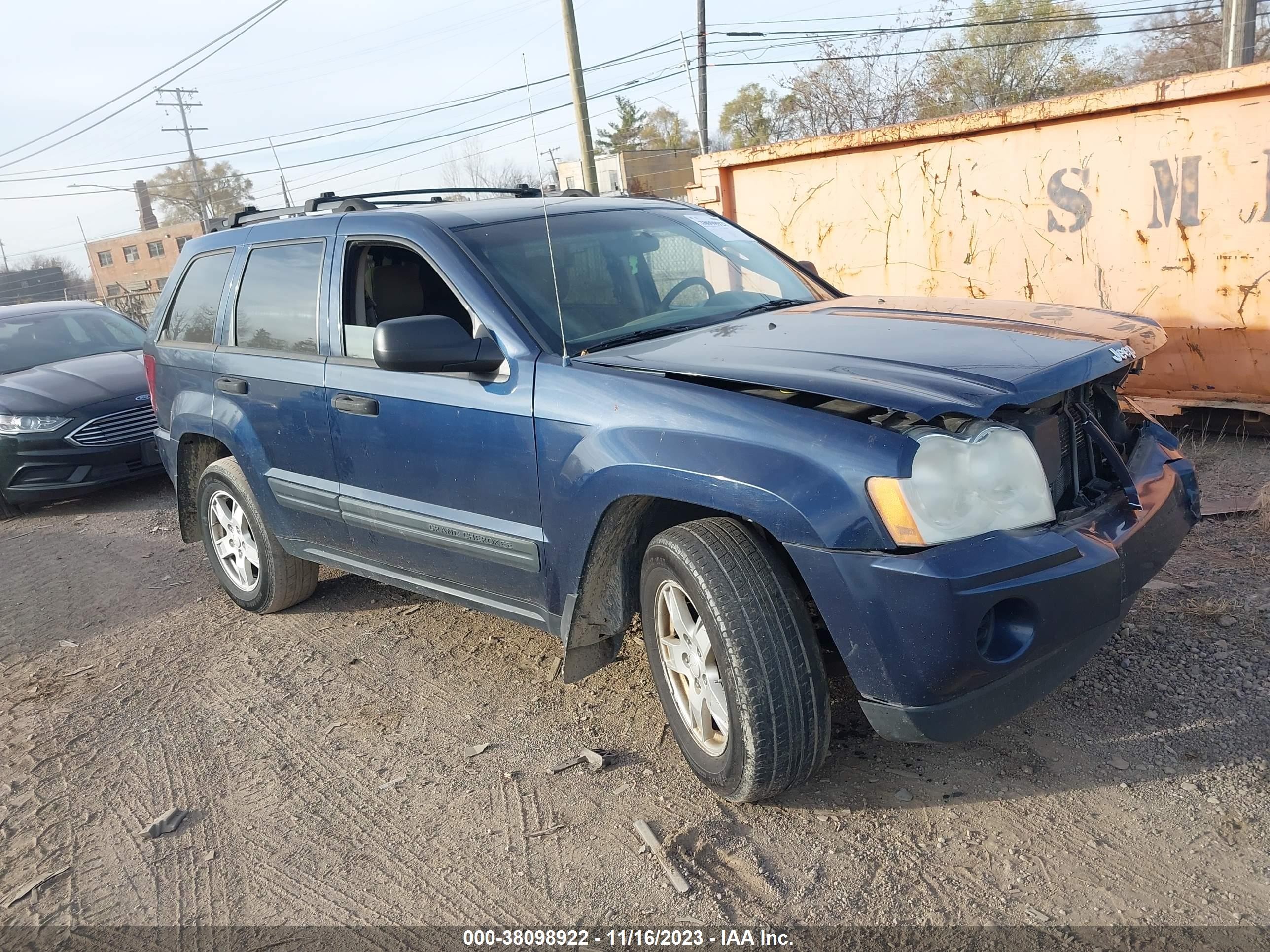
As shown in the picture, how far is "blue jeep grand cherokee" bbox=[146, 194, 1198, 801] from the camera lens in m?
2.47

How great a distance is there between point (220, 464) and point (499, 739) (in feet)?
7.65

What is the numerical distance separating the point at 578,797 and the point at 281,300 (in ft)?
8.47

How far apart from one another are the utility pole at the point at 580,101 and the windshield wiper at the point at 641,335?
245 inches

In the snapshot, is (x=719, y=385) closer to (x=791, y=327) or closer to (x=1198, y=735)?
(x=791, y=327)

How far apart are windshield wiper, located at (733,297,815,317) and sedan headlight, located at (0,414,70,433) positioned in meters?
6.16

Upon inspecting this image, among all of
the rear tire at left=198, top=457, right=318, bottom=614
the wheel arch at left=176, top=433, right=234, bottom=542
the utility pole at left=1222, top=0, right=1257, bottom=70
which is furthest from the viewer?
the utility pole at left=1222, top=0, right=1257, bottom=70

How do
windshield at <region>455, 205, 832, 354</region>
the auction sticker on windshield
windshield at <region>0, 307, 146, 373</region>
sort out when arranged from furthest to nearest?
windshield at <region>0, 307, 146, 373</region>, the auction sticker on windshield, windshield at <region>455, 205, 832, 354</region>

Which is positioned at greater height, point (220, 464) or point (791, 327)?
point (791, 327)

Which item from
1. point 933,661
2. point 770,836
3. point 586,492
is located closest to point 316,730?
point 586,492

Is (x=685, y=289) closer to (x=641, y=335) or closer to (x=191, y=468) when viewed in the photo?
(x=641, y=335)

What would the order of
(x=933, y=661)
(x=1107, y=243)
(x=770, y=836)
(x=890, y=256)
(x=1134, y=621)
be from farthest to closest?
(x=890, y=256) < (x=1107, y=243) < (x=1134, y=621) < (x=770, y=836) < (x=933, y=661)

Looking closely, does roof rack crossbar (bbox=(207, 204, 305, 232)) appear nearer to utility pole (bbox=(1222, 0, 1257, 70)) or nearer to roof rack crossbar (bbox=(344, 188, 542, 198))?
roof rack crossbar (bbox=(344, 188, 542, 198))

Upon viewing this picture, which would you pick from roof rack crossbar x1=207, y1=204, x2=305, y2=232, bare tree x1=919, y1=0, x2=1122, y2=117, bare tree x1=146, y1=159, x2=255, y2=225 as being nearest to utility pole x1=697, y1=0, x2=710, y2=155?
bare tree x1=919, y1=0, x2=1122, y2=117

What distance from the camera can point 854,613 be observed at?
2473 mm
